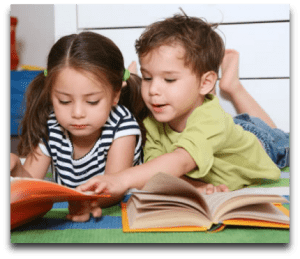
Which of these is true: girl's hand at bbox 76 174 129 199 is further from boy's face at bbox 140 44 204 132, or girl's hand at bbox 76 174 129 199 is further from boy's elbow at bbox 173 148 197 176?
boy's face at bbox 140 44 204 132

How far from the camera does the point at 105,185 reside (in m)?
0.63

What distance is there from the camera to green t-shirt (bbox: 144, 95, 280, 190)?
0.87 meters

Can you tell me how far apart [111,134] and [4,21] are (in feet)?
1.17

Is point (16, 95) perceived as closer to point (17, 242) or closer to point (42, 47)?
point (42, 47)

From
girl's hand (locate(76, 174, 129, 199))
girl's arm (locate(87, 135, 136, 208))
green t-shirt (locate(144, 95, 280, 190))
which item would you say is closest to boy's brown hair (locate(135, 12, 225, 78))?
green t-shirt (locate(144, 95, 280, 190))

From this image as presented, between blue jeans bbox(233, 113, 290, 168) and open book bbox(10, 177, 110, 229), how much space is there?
2.61 ft

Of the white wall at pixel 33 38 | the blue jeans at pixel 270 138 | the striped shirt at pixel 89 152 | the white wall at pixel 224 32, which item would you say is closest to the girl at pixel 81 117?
the striped shirt at pixel 89 152

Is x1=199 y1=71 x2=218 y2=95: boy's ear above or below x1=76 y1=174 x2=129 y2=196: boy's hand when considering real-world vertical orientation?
above

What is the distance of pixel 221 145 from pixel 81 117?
0.34 m

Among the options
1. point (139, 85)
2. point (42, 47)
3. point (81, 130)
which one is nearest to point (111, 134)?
point (81, 130)

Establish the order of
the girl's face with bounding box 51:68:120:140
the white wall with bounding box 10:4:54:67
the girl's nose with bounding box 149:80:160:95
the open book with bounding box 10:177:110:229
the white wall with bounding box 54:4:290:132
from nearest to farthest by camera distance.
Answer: the open book with bounding box 10:177:110:229 < the girl's face with bounding box 51:68:120:140 < the girl's nose with bounding box 149:80:160:95 < the white wall with bounding box 54:4:290:132 < the white wall with bounding box 10:4:54:67

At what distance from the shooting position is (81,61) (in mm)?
792

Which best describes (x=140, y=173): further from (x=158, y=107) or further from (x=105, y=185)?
(x=158, y=107)

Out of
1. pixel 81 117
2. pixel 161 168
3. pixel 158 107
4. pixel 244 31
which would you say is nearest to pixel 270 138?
pixel 244 31
